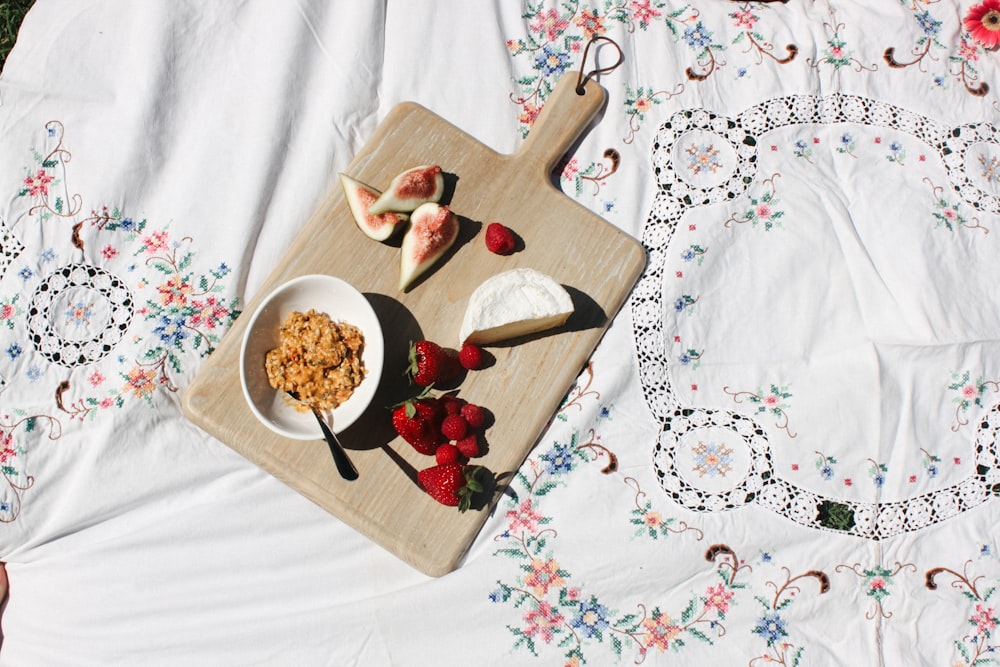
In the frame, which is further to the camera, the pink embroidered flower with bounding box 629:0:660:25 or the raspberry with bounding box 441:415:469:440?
the pink embroidered flower with bounding box 629:0:660:25

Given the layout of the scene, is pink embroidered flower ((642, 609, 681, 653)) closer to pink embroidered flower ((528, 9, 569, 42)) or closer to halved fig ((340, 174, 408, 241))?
halved fig ((340, 174, 408, 241))

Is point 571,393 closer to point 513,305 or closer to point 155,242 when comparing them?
point 513,305

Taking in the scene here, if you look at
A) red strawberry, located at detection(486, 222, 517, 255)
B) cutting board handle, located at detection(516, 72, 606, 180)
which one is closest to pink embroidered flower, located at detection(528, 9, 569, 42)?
cutting board handle, located at detection(516, 72, 606, 180)

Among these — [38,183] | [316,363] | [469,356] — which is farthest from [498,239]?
[38,183]

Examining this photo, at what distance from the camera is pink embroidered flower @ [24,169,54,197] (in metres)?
1.77

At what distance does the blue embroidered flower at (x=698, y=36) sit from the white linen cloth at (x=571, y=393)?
0.11 metres

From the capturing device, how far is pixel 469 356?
5.63 ft

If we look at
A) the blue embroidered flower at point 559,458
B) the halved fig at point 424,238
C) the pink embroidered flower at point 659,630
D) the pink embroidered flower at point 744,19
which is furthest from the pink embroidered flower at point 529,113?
the pink embroidered flower at point 659,630

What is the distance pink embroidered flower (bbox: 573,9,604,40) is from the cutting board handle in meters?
0.17

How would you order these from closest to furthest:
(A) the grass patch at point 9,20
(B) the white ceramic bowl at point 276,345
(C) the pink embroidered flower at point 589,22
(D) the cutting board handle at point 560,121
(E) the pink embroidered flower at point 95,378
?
1. (B) the white ceramic bowl at point 276,345
2. (E) the pink embroidered flower at point 95,378
3. (D) the cutting board handle at point 560,121
4. (C) the pink embroidered flower at point 589,22
5. (A) the grass patch at point 9,20

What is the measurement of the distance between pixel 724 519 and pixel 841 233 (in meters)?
0.82

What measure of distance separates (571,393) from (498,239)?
44cm

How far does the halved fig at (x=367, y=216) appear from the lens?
1.77 meters

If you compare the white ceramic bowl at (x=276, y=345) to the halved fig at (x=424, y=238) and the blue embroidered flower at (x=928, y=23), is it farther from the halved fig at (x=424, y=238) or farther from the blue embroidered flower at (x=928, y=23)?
the blue embroidered flower at (x=928, y=23)
